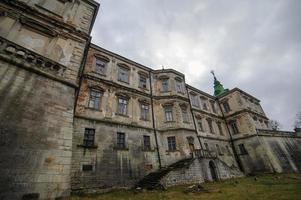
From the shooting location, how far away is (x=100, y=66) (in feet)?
60.0

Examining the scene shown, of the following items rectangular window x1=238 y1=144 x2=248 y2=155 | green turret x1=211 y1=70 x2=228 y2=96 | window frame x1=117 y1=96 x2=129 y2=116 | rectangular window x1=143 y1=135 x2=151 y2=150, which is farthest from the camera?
green turret x1=211 y1=70 x2=228 y2=96

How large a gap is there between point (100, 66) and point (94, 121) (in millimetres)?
6984

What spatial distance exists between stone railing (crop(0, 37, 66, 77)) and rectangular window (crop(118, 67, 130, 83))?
10.3 m

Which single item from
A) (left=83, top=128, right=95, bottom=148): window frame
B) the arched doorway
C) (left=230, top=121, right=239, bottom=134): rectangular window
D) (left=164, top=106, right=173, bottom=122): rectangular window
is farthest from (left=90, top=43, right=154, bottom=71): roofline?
(left=230, top=121, right=239, bottom=134): rectangular window

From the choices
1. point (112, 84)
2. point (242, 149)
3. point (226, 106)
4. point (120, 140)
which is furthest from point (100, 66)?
point (242, 149)

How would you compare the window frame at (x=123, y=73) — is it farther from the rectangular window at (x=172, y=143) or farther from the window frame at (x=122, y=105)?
the rectangular window at (x=172, y=143)

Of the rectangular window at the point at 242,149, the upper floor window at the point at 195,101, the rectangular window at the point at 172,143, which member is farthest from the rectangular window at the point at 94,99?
the rectangular window at the point at 242,149

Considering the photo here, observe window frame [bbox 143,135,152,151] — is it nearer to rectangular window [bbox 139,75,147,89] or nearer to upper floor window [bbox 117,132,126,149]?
upper floor window [bbox 117,132,126,149]

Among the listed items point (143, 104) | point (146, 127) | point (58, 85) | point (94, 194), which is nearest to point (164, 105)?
point (143, 104)

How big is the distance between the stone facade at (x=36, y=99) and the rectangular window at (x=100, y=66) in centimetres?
651

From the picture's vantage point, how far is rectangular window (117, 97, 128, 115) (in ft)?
56.4

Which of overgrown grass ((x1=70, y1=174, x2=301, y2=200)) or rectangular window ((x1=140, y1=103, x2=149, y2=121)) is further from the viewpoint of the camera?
rectangular window ((x1=140, y1=103, x2=149, y2=121))

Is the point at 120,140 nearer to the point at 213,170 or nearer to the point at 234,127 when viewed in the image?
the point at 213,170

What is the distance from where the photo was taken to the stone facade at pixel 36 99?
5918 millimetres
